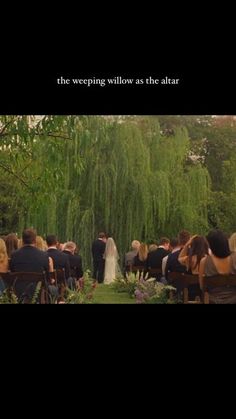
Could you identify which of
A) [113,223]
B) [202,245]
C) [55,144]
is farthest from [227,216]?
[55,144]

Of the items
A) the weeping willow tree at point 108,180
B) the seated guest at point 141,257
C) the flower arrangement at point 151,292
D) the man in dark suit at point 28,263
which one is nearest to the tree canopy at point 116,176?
the weeping willow tree at point 108,180

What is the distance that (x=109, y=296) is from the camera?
31.7ft

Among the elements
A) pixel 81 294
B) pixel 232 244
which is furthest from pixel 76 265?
pixel 232 244

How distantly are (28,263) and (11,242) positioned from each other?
384 millimetres

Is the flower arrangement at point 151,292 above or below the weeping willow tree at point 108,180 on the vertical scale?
below

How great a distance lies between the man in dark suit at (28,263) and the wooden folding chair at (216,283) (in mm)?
1950

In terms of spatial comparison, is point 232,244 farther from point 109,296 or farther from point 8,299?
point 8,299

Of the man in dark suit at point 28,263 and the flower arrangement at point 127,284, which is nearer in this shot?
the man in dark suit at point 28,263

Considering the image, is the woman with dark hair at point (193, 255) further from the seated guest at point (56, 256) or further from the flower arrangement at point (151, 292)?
the seated guest at point (56, 256)

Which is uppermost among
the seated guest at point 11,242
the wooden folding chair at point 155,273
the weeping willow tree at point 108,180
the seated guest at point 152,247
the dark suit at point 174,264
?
the weeping willow tree at point 108,180

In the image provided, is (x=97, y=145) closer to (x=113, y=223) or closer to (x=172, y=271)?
(x=113, y=223)

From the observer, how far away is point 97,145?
11.1 metres

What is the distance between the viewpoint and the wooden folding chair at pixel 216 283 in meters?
9.28

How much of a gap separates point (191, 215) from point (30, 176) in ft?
7.79
